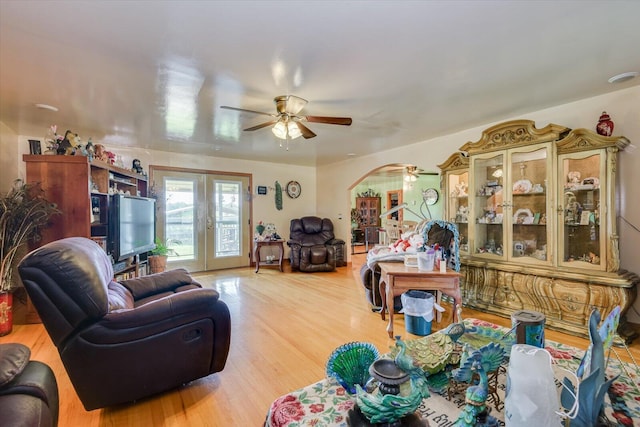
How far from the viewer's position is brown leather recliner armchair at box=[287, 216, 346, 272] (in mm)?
5895

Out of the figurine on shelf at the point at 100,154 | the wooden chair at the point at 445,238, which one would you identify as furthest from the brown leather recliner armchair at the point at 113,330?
the wooden chair at the point at 445,238

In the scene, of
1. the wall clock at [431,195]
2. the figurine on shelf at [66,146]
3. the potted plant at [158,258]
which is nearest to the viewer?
the figurine on shelf at [66,146]

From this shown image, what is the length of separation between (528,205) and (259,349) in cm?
325

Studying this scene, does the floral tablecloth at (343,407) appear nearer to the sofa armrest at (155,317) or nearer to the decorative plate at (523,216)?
the sofa armrest at (155,317)

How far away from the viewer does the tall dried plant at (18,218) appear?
2.97 meters

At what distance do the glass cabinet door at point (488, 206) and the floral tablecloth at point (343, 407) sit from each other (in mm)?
2754

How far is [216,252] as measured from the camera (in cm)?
613

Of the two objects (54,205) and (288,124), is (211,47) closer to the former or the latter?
(288,124)

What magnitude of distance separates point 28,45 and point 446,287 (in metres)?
3.67

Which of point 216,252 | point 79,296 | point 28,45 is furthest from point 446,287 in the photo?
point 216,252

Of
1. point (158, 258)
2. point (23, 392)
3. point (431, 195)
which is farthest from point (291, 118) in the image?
point (431, 195)

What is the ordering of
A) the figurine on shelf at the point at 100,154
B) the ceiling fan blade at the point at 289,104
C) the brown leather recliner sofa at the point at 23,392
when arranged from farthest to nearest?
1. the figurine on shelf at the point at 100,154
2. the ceiling fan blade at the point at 289,104
3. the brown leather recliner sofa at the point at 23,392

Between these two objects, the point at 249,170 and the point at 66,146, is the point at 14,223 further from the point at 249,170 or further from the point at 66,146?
the point at 249,170

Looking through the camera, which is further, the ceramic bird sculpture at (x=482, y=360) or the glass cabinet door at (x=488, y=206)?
the glass cabinet door at (x=488, y=206)
